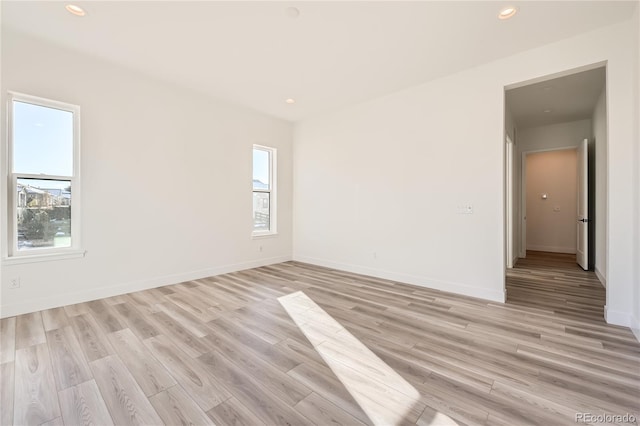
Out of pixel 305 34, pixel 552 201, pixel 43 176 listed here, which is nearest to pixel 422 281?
pixel 305 34

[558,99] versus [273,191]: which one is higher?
[558,99]

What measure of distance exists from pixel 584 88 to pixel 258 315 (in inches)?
226

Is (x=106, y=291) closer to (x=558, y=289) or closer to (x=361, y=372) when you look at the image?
(x=361, y=372)

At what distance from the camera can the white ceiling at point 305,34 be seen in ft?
8.14

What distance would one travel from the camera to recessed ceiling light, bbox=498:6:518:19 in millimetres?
2469

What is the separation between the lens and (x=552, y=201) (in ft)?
23.4

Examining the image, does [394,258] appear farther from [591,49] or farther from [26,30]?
[26,30]

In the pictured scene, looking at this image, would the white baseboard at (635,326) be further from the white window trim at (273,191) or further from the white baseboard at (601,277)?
the white window trim at (273,191)

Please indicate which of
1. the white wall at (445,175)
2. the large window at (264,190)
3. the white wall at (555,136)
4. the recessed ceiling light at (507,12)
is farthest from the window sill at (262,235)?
the white wall at (555,136)

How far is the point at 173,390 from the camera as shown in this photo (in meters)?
1.70

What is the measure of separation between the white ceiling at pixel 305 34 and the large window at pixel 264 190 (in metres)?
1.79

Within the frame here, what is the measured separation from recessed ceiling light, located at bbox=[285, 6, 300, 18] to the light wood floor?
299 cm

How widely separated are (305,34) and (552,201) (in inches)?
305

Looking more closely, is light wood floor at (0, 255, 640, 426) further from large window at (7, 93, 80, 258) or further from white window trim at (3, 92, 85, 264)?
large window at (7, 93, 80, 258)
